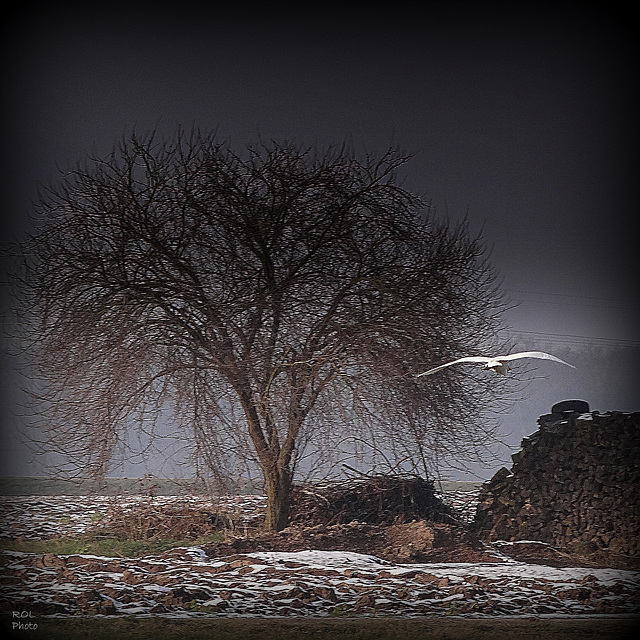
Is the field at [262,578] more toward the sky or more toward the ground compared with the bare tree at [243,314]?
more toward the ground

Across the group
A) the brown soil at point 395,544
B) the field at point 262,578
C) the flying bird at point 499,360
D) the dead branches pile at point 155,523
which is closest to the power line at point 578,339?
the flying bird at point 499,360

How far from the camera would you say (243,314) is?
112 inches

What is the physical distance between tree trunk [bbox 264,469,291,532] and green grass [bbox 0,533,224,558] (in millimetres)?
219

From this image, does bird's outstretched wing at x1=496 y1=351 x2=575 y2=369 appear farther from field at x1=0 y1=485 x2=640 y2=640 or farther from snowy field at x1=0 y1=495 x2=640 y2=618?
snowy field at x1=0 y1=495 x2=640 y2=618

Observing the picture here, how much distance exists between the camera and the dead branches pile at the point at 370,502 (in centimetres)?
286

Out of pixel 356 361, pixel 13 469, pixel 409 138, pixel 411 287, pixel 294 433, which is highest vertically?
pixel 409 138

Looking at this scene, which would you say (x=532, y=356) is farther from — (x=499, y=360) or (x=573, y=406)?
(x=573, y=406)

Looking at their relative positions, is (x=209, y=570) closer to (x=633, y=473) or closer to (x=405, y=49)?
(x=633, y=473)

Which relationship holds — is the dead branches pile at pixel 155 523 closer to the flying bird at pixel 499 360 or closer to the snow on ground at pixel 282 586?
the snow on ground at pixel 282 586

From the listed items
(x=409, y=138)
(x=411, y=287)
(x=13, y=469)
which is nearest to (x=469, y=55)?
(x=409, y=138)

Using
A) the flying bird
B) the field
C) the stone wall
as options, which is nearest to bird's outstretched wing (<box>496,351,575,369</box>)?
the flying bird

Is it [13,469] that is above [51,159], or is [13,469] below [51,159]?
below

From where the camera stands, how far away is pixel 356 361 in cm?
285

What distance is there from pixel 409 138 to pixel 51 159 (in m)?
1.54
